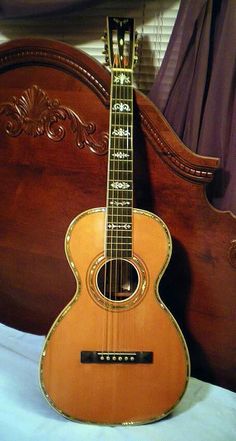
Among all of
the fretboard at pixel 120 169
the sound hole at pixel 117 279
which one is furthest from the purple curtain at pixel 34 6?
the sound hole at pixel 117 279

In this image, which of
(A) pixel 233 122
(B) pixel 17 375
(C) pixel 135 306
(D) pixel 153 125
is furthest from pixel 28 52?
(B) pixel 17 375

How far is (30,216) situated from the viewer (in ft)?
3.47

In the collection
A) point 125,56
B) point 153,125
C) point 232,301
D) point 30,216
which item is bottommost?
point 232,301

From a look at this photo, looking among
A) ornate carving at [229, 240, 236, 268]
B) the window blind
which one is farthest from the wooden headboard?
the window blind

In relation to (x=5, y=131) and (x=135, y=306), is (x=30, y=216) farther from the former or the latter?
(x=135, y=306)

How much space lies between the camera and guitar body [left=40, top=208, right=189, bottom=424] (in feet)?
2.50

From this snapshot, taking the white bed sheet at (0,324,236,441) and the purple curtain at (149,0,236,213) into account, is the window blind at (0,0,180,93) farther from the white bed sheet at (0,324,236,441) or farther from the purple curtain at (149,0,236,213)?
the white bed sheet at (0,324,236,441)

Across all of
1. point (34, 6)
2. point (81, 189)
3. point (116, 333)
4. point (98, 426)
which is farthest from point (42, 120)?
point (98, 426)

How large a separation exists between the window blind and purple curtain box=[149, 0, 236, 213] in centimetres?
13

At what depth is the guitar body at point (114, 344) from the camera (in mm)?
762

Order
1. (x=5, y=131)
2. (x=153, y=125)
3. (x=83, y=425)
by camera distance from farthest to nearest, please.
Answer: (x=5, y=131) < (x=153, y=125) < (x=83, y=425)

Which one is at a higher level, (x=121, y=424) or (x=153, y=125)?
(x=153, y=125)

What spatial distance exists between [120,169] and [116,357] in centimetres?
43

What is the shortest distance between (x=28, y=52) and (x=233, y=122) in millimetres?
596
